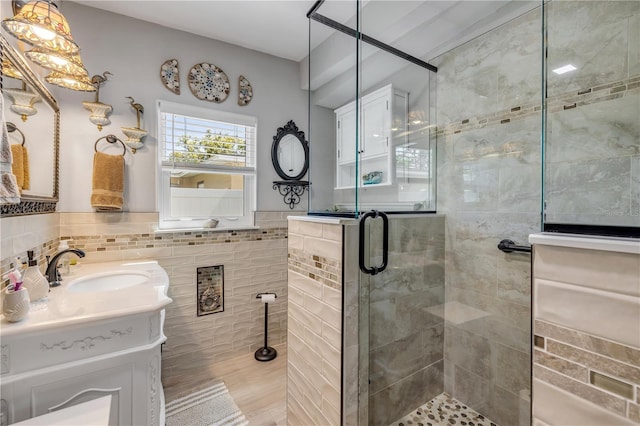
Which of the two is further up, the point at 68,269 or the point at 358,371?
the point at 68,269

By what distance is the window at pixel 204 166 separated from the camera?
2.35 metres

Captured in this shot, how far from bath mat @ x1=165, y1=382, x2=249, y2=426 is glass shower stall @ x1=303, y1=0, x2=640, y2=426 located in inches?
37.3

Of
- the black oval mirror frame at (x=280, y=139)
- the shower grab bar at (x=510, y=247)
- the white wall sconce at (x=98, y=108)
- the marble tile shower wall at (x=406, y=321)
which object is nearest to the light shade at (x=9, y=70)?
the white wall sconce at (x=98, y=108)

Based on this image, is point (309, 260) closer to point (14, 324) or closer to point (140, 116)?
point (14, 324)

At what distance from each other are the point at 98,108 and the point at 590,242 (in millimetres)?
2802

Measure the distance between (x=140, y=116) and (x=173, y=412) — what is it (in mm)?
2208

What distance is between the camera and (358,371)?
4.61ft

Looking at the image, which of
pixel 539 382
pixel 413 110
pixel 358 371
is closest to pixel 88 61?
pixel 413 110

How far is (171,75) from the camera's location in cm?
231

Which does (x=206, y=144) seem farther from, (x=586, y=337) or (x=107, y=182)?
(x=586, y=337)

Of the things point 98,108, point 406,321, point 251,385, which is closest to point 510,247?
point 406,321

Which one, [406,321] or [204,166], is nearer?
[406,321]

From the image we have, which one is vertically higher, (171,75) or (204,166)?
(171,75)

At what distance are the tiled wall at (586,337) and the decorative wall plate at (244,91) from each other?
256cm
